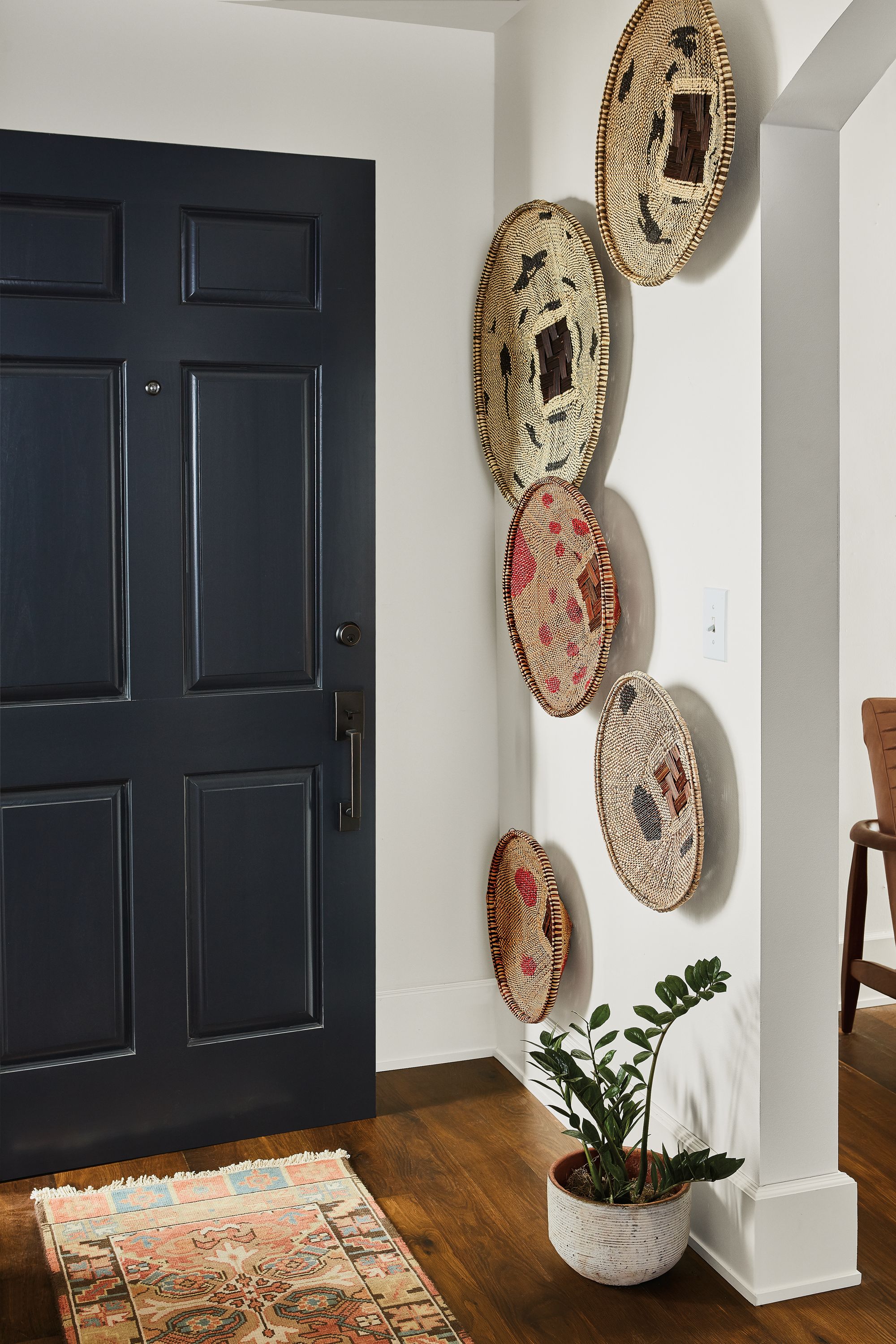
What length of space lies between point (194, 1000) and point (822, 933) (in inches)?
53.1

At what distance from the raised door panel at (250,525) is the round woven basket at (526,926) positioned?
2.20 feet

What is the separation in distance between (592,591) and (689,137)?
0.82 metres

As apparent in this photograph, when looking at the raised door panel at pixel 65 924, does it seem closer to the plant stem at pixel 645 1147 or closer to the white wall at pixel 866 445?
the plant stem at pixel 645 1147

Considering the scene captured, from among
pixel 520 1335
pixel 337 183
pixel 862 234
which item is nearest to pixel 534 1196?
pixel 520 1335

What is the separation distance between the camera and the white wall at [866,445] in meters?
3.25

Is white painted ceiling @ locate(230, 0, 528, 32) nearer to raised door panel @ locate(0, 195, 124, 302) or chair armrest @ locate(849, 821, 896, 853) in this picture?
raised door panel @ locate(0, 195, 124, 302)

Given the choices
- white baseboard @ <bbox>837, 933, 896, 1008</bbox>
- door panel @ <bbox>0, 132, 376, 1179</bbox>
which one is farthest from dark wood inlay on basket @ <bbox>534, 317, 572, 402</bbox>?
white baseboard @ <bbox>837, 933, 896, 1008</bbox>

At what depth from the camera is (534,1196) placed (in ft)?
7.85

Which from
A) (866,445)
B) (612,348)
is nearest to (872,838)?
(866,445)

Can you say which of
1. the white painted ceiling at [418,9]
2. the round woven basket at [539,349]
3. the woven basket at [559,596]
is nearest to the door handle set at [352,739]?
the woven basket at [559,596]

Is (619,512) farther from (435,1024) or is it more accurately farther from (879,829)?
(435,1024)

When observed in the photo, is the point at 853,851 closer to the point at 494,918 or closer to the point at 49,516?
the point at 494,918

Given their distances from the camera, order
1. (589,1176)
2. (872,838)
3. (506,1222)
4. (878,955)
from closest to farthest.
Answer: (589,1176), (506,1222), (872,838), (878,955)

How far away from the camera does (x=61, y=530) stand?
2.49 meters
